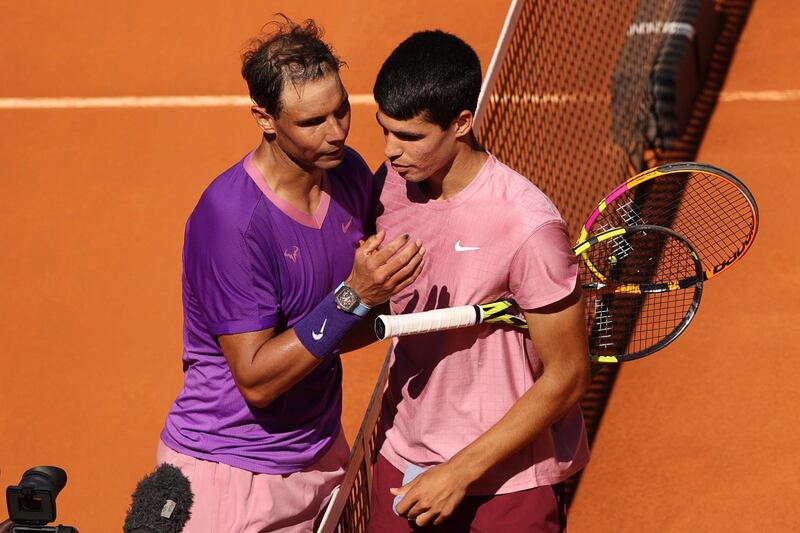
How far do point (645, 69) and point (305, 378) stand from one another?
4.92m

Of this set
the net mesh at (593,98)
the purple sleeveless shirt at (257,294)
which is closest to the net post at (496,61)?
the net mesh at (593,98)

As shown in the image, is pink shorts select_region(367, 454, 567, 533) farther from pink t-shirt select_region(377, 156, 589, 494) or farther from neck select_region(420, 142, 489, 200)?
neck select_region(420, 142, 489, 200)

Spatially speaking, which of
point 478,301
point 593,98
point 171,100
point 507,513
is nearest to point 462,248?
point 478,301

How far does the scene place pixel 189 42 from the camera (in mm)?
9398

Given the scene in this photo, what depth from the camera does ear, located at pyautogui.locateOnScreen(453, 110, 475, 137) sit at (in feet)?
10.8

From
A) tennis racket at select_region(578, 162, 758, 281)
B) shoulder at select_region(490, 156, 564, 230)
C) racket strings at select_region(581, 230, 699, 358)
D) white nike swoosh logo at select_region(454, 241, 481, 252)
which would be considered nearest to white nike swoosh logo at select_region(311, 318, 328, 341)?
white nike swoosh logo at select_region(454, 241, 481, 252)

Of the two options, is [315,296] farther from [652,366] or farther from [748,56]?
[748,56]

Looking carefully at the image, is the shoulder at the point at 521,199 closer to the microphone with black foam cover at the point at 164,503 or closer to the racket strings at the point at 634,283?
the racket strings at the point at 634,283

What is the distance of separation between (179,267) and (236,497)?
12.1 ft

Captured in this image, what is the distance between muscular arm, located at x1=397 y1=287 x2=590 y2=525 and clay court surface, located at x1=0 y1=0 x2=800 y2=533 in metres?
2.29

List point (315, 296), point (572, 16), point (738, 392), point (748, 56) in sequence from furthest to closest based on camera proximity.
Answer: point (748, 56)
point (572, 16)
point (738, 392)
point (315, 296)

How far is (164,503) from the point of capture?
3527 millimetres

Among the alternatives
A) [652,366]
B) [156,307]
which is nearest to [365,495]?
[652,366]

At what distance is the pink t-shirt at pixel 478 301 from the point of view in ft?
10.4
